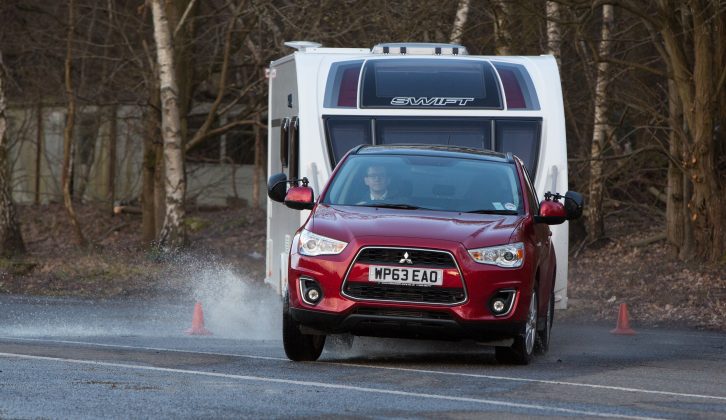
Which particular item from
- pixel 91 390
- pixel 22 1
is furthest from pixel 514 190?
pixel 22 1

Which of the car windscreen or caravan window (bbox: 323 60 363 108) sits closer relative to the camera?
the car windscreen

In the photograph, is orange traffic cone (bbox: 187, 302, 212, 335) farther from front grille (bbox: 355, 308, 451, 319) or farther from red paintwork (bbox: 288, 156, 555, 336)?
front grille (bbox: 355, 308, 451, 319)

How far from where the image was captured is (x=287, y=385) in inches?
383

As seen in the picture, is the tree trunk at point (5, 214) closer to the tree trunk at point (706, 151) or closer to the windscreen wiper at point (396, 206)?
the tree trunk at point (706, 151)

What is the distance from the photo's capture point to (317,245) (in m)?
11.2

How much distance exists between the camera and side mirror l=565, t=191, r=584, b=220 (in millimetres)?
12672

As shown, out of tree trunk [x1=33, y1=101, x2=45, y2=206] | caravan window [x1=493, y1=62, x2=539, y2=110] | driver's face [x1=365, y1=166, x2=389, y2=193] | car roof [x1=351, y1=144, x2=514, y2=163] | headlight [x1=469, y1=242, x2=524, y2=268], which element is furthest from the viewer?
tree trunk [x1=33, y1=101, x2=45, y2=206]

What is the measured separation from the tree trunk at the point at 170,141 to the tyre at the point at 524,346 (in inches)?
584

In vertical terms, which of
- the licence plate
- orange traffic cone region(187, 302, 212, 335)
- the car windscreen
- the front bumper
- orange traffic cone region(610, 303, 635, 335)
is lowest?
orange traffic cone region(610, 303, 635, 335)

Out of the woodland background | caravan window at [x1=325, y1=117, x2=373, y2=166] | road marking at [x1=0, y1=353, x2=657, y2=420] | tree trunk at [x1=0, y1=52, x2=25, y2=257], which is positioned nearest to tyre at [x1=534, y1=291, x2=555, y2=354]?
caravan window at [x1=325, y1=117, x2=373, y2=166]

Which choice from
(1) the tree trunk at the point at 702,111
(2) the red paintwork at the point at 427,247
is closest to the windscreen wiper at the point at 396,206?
(2) the red paintwork at the point at 427,247

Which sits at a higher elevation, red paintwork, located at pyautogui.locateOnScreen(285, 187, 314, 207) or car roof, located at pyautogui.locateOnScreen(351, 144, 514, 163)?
car roof, located at pyautogui.locateOnScreen(351, 144, 514, 163)

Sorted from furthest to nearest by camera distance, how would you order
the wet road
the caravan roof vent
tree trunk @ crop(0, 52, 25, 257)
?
tree trunk @ crop(0, 52, 25, 257) < the caravan roof vent < the wet road

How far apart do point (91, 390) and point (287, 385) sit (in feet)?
4.22
